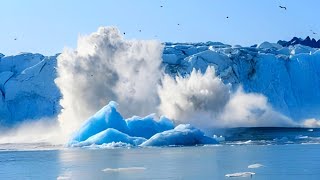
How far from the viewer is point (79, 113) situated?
52625 millimetres

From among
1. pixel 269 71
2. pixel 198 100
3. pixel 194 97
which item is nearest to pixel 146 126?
pixel 194 97

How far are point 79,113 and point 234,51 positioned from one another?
68.0 feet

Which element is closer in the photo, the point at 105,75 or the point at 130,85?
the point at 105,75

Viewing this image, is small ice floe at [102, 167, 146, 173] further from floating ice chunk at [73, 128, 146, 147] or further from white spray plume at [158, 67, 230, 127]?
white spray plume at [158, 67, 230, 127]

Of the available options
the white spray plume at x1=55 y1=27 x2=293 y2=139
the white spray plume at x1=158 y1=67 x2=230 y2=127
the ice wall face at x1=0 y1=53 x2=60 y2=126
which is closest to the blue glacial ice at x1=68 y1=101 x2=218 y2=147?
the white spray plume at x1=55 y1=27 x2=293 y2=139

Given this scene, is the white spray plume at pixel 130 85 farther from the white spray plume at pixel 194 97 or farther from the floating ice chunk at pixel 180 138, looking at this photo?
the floating ice chunk at pixel 180 138

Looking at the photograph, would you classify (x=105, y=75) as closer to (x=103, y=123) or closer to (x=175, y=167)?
(x=103, y=123)

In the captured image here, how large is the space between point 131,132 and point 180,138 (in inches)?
175

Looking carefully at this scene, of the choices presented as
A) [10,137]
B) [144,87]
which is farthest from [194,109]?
[10,137]

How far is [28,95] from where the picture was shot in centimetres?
6134

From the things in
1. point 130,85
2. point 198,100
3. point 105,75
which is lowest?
point 198,100

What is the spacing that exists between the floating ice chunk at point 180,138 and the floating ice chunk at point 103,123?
3.18 meters

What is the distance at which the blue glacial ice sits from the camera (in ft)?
123

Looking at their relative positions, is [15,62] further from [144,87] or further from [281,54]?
[281,54]
